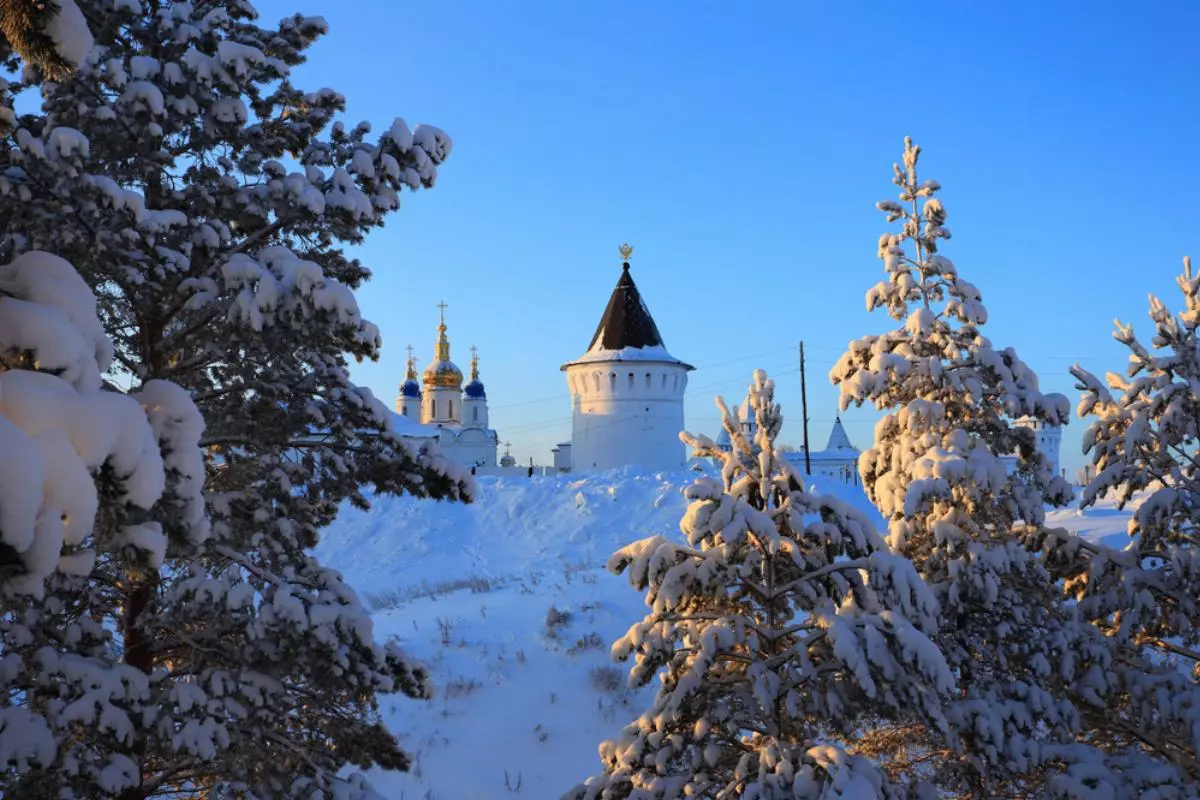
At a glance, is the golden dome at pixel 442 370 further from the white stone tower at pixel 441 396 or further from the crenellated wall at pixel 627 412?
the crenellated wall at pixel 627 412

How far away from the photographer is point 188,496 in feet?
11.9

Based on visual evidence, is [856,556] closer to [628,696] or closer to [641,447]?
[628,696]

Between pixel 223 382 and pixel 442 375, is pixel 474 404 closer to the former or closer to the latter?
pixel 442 375

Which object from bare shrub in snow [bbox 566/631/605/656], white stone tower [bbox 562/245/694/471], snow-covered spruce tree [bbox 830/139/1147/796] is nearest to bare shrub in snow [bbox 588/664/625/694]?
bare shrub in snow [bbox 566/631/605/656]

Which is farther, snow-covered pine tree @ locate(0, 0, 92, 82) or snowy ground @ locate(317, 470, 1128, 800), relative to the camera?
snowy ground @ locate(317, 470, 1128, 800)

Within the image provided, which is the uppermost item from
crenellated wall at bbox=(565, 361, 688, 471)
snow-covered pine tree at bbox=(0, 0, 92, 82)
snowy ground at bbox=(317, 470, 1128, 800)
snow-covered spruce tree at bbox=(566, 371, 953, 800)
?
crenellated wall at bbox=(565, 361, 688, 471)

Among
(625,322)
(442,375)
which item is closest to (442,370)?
(442,375)

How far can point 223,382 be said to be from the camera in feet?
23.0

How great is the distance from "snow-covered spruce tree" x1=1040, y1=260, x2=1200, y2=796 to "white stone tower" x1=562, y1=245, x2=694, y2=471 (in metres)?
42.5

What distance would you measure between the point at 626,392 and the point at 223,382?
45578 mm

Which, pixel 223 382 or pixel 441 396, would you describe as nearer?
pixel 223 382

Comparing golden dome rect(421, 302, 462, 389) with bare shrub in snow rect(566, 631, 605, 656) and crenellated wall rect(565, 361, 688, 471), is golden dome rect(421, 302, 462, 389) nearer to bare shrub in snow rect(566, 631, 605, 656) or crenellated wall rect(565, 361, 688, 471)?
crenellated wall rect(565, 361, 688, 471)

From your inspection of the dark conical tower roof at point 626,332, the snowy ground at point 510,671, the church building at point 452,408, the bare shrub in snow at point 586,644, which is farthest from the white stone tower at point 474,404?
the bare shrub in snow at point 586,644

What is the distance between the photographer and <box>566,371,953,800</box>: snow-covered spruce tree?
5.53m
